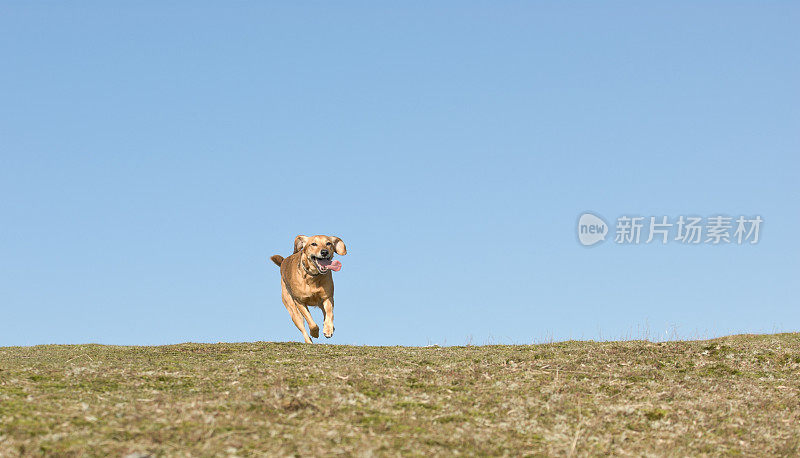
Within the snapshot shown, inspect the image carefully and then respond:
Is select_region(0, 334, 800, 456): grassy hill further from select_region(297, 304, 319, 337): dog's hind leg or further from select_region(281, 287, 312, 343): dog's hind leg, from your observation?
select_region(281, 287, 312, 343): dog's hind leg

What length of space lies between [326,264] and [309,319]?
1.77 m

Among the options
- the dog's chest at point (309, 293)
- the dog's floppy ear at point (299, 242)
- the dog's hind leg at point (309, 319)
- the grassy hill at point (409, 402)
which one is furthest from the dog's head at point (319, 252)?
the grassy hill at point (409, 402)

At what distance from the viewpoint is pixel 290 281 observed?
23.1m

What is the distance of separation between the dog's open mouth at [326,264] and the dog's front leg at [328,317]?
0.95 m

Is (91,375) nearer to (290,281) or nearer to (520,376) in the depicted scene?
(520,376)

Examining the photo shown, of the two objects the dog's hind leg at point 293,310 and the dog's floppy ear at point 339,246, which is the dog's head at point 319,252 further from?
the dog's hind leg at point 293,310

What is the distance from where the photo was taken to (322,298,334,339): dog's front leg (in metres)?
22.0

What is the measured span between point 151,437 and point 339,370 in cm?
529

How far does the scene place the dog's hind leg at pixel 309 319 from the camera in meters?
22.4

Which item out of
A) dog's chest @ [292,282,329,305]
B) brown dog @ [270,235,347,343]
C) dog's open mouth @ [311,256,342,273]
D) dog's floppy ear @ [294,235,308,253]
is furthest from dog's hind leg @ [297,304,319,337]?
dog's floppy ear @ [294,235,308,253]

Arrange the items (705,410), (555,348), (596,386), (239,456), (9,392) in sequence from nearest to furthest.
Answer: (239,456)
(9,392)
(705,410)
(596,386)
(555,348)

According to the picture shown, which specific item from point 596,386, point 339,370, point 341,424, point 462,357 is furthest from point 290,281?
point 341,424

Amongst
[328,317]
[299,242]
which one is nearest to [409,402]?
[328,317]

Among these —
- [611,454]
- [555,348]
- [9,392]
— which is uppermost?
[555,348]
